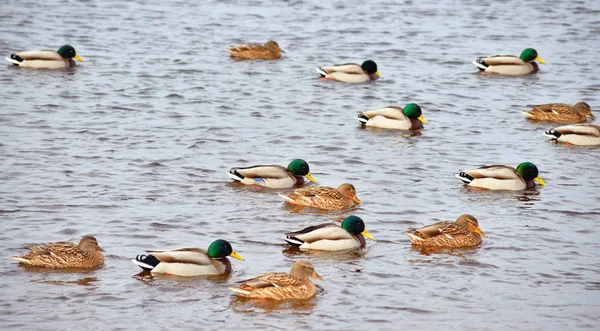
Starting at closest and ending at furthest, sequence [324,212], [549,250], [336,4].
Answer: [549,250]
[324,212]
[336,4]

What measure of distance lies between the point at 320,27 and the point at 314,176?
1342cm

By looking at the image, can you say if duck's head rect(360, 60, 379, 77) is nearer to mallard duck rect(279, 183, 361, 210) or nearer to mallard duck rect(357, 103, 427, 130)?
mallard duck rect(357, 103, 427, 130)

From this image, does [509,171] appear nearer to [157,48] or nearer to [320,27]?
[157,48]

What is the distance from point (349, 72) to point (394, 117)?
3834 mm

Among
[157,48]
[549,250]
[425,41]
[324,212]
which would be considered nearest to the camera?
[549,250]

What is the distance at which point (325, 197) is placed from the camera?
14953 mm

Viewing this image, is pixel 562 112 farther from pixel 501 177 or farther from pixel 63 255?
pixel 63 255

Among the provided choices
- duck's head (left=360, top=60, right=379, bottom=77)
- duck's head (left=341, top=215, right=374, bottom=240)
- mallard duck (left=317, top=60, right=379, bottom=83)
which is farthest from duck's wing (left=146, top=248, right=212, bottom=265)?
duck's head (left=360, top=60, right=379, bottom=77)

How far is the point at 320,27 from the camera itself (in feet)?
97.5

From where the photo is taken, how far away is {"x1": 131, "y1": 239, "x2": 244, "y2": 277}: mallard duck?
12.1 metres

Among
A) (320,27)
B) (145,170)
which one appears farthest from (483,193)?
(320,27)

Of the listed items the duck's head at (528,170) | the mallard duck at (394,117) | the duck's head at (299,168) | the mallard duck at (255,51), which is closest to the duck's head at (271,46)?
the mallard duck at (255,51)

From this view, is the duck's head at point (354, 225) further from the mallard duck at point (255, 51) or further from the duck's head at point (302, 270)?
the mallard duck at point (255, 51)

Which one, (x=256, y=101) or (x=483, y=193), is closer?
(x=483, y=193)
